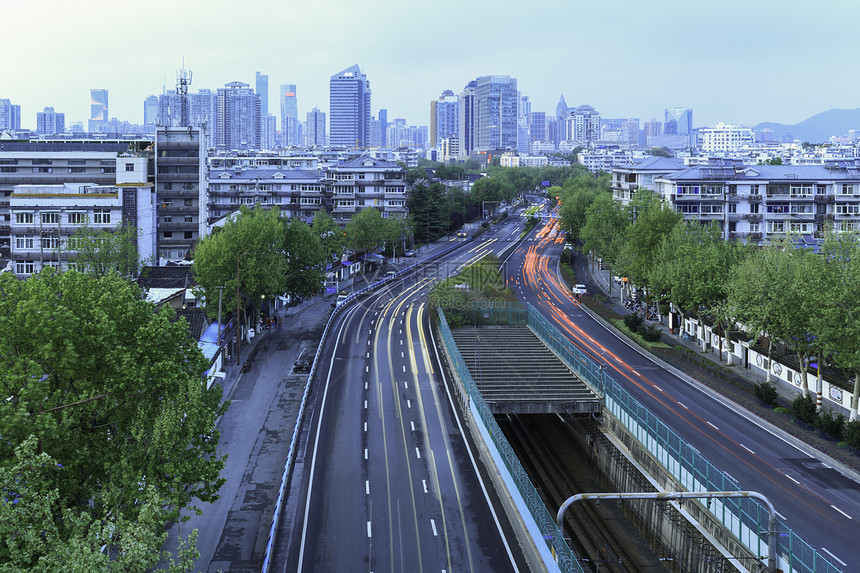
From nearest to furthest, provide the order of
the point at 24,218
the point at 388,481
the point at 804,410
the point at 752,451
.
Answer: the point at 388,481
the point at 752,451
the point at 804,410
the point at 24,218

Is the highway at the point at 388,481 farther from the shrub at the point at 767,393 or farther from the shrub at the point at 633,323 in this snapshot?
the shrub at the point at 767,393

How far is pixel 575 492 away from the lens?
41.3 metres

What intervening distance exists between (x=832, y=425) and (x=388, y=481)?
24.1m

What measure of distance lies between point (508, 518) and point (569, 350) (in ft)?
77.3

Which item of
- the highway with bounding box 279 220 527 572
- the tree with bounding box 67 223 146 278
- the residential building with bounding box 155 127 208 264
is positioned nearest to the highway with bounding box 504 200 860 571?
the highway with bounding box 279 220 527 572

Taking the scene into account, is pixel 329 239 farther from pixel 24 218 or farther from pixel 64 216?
pixel 24 218

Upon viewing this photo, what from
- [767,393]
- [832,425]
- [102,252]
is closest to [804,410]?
[832,425]

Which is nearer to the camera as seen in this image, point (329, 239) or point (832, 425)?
point (832, 425)

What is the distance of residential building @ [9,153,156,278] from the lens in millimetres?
78812

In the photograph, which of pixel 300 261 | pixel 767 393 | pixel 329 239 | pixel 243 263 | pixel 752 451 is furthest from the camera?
pixel 329 239

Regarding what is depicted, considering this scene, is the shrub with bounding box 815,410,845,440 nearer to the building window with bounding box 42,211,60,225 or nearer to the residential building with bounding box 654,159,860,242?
the residential building with bounding box 654,159,860,242

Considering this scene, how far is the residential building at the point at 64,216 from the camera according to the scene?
3103 inches

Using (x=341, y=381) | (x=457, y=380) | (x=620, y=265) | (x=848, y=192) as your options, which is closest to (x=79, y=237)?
(x=341, y=381)

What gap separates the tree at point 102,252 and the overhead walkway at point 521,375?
32.6 m
